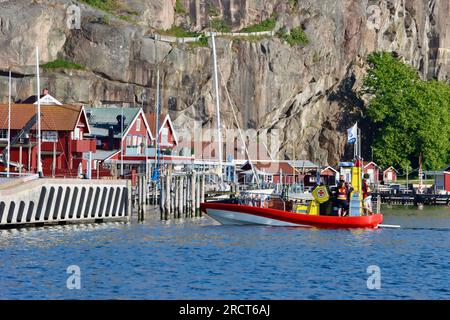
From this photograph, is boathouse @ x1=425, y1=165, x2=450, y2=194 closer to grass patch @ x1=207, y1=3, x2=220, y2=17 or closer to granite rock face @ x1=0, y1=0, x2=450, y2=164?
granite rock face @ x1=0, y1=0, x2=450, y2=164

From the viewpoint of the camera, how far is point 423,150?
154000mm

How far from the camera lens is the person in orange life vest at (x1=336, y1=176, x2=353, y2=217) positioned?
7444 centimetres

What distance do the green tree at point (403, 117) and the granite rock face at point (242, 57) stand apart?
139 inches

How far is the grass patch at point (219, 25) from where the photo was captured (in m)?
147

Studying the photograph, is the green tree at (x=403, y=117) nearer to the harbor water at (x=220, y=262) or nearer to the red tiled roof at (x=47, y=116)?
the red tiled roof at (x=47, y=116)

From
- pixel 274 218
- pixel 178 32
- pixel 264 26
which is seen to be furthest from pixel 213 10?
pixel 274 218

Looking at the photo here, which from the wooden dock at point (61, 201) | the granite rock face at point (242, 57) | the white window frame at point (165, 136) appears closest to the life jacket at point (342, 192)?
the wooden dock at point (61, 201)

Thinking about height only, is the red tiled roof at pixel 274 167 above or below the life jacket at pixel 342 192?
above

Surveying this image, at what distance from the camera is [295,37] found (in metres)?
150

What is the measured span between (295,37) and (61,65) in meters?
35.4

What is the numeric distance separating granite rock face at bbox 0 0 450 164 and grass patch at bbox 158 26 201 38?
1434mm

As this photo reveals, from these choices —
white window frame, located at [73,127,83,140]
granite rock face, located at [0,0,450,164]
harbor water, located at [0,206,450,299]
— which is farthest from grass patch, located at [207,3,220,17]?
harbor water, located at [0,206,450,299]

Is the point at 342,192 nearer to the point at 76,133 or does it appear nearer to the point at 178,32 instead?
the point at 76,133

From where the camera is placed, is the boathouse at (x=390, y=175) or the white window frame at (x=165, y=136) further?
the boathouse at (x=390, y=175)
